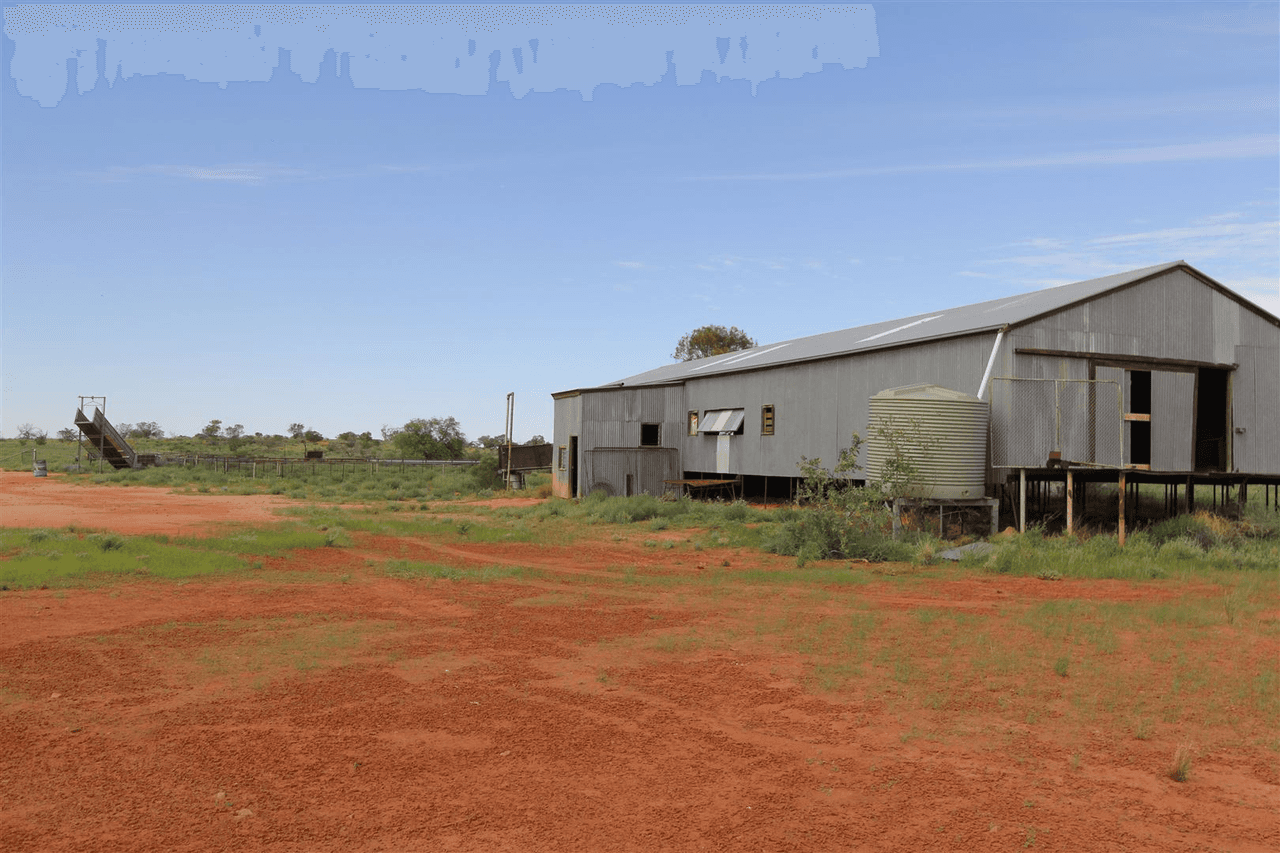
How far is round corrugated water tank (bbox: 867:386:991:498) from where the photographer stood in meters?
19.3

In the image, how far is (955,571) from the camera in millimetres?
15320

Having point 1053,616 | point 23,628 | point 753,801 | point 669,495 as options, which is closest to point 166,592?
point 23,628

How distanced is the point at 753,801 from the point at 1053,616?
23.4 feet

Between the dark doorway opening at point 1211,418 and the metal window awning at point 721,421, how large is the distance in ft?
41.6

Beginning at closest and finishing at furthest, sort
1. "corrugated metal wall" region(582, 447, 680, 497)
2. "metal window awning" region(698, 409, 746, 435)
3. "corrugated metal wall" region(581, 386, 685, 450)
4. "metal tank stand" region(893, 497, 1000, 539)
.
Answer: "metal tank stand" region(893, 497, 1000, 539) < "metal window awning" region(698, 409, 746, 435) < "corrugated metal wall" region(582, 447, 680, 497) < "corrugated metal wall" region(581, 386, 685, 450)

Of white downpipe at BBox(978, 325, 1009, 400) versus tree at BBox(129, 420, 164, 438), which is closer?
white downpipe at BBox(978, 325, 1009, 400)

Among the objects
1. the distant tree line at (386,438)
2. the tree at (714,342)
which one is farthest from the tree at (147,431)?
the tree at (714,342)

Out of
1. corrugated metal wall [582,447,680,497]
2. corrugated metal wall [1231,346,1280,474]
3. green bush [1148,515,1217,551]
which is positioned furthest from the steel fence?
corrugated metal wall [582,447,680,497]

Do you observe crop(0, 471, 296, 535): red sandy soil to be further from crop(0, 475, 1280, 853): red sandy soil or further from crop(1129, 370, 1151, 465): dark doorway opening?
crop(1129, 370, 1151, 465): dark doorway opening

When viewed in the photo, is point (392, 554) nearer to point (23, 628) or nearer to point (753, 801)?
point (23, 628)

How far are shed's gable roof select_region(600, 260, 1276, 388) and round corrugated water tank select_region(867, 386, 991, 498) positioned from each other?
211cm

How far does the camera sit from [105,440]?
167ft

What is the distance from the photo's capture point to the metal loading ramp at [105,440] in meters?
49.7

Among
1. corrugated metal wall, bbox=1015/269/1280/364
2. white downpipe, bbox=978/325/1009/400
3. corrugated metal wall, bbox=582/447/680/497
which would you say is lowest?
corrugated metal wall, bbox=582/447/680/497
